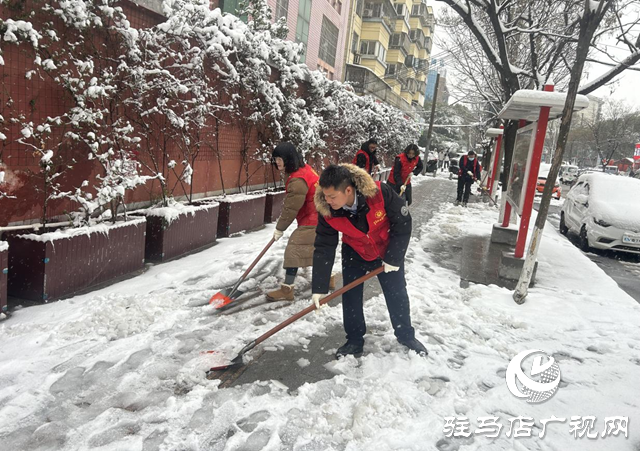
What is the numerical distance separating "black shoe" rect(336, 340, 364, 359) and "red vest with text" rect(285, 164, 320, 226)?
1510mm

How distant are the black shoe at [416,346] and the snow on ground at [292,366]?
0.07m

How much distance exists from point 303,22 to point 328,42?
4163mm

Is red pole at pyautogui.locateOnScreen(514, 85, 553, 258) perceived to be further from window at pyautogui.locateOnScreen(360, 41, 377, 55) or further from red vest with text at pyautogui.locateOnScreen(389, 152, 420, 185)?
window at pyautogui.locateOnScreen(360, 41, 377, 55)

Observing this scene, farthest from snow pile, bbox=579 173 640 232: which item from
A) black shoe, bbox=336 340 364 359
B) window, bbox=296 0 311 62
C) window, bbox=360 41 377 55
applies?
window, bbox=360 41 377 55

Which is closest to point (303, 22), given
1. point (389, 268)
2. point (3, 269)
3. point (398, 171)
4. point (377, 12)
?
point (398, 171)

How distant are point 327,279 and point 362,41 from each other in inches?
1342

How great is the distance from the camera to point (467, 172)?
42.9 ft

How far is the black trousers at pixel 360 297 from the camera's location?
10.8 ft

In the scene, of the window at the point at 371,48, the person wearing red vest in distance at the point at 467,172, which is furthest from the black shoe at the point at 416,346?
the window at the point at 371,48

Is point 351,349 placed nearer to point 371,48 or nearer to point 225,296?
point 225,296

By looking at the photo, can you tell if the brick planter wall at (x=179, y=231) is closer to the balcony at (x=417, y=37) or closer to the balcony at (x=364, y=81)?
the balcony at (x=364, y=81)

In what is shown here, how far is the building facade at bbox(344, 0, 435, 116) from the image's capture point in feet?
95.7

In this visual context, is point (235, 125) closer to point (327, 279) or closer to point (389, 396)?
point (327, 279)

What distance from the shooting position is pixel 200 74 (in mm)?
6102
